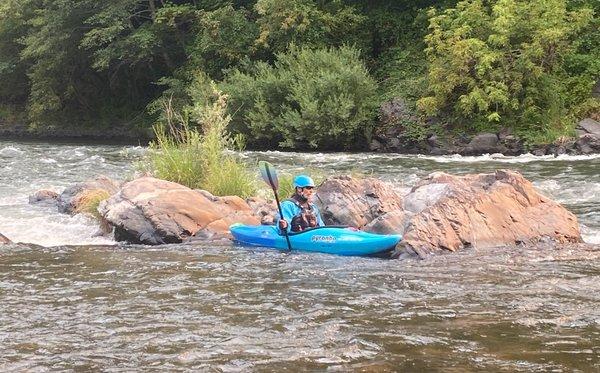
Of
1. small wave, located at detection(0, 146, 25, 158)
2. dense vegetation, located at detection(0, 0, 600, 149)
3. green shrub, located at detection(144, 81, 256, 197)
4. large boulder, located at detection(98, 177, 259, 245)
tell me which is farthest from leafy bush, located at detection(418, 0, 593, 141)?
small wave, located at detection(0, 146, 25, 158)

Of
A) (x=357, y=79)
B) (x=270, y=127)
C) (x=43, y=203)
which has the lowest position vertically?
(x=43, y=203)

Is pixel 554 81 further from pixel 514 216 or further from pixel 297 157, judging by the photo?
pixel 514 216

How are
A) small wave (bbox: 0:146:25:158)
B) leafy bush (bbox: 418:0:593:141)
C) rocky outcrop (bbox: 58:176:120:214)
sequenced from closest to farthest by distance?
rocky outcrop (bbox: 58:176:120:214) < leafy bush (bbox: 418:0:593:141) < small wave (bbox: 0:146:25:158)

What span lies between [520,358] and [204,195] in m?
5.98

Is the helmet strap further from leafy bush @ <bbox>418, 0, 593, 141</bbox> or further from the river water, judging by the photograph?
leafy bush @ <bbox>418, 0, 593, 141</bbox>

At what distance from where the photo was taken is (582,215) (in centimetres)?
971

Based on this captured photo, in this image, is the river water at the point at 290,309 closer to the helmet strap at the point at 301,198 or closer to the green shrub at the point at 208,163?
the helmet strap at the point at 301,198

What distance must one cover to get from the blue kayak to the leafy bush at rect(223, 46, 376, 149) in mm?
10964

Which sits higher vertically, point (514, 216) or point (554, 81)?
point (554, 81)

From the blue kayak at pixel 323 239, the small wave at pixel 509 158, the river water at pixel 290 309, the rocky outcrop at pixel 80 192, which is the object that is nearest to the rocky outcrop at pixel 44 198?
the rocky outcrop at pixel 80 192

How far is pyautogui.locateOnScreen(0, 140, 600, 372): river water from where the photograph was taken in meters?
4.27

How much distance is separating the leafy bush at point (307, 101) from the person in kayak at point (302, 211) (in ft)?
35.5

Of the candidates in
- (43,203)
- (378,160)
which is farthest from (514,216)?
(378,160)

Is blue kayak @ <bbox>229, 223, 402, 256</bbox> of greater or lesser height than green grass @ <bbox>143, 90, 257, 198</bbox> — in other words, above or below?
below
